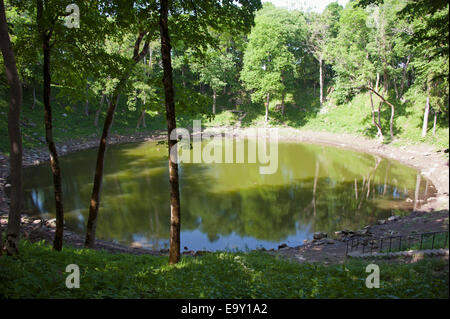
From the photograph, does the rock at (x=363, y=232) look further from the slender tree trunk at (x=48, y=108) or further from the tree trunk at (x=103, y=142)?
the slender tree trunk at (x=48, y=108)

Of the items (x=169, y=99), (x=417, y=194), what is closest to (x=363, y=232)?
(x=417, y=194)

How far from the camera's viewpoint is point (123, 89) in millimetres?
8703

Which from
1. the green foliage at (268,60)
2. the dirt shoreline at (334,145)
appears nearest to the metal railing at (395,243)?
the dirt shoreline at (334,145)

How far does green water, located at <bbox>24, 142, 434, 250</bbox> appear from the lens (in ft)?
46.0

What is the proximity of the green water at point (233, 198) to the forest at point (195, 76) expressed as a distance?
2.64ft

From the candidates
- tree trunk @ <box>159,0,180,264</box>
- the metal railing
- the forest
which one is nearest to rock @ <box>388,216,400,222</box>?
the forest

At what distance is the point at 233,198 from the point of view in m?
18.1

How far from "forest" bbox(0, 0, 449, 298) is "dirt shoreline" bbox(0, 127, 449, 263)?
2.71 feet

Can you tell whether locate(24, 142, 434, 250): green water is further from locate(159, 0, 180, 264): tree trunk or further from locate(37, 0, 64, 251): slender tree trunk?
locate(159, 0, 180, 264): tree trunk

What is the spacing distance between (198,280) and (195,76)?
48.6 metres

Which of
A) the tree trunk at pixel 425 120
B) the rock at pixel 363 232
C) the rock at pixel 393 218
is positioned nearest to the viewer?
the rock at pixel 363 232

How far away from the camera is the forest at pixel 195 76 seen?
7410mm
